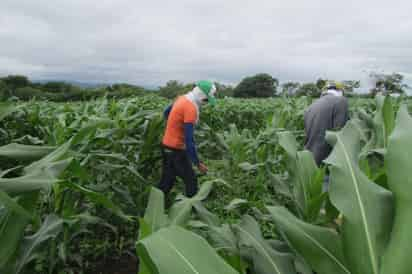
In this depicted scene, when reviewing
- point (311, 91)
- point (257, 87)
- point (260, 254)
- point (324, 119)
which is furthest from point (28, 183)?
point (257, 87)

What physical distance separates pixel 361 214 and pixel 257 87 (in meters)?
49.4

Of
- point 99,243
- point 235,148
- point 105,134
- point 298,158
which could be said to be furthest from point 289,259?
point 235,148

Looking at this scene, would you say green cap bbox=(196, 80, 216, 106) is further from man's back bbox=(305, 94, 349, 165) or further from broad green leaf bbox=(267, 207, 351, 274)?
broad green leaf bbox=(267, 207, 351, 274)

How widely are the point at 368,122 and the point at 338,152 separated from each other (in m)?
1.48

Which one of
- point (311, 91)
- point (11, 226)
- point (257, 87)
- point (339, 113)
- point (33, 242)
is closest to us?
point (11, 226)

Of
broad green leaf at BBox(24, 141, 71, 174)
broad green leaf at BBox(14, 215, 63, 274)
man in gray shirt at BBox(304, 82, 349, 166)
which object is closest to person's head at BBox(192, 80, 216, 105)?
man in gray shirt at BBox(304, 82, 349, 166)

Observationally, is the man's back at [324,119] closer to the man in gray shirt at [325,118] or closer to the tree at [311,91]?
the man in gray shirt at [325,118]

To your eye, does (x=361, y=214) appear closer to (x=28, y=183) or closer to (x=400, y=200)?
(x=400, y=200)

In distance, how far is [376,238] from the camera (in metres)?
0.70

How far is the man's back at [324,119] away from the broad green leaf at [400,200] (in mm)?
2696

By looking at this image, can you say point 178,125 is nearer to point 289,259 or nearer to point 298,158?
point 298,158

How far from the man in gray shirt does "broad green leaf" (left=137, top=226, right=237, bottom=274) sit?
9.84ft

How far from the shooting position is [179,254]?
2.07 feet

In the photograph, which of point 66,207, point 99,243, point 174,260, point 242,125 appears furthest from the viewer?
point 242,125
